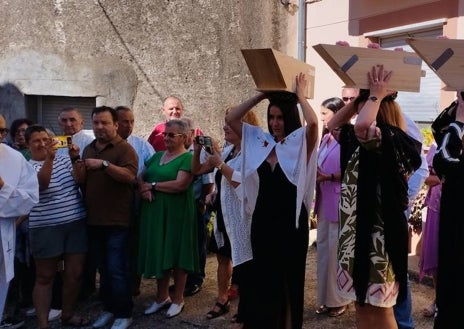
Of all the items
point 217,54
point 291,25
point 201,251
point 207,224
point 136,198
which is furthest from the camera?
point 291,25

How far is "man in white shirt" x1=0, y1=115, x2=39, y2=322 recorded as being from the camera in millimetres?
4031

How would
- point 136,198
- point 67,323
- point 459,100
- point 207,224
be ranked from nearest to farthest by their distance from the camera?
1. point 459,100
2. point 67,323
3. point 136,198
4. point 207,224

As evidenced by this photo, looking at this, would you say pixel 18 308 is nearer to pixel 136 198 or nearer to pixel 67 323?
pixel 67 323

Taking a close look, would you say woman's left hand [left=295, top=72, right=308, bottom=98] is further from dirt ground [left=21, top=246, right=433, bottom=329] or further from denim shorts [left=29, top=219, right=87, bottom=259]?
denim shorts [left=29, top=219, right=87, bottom=259]

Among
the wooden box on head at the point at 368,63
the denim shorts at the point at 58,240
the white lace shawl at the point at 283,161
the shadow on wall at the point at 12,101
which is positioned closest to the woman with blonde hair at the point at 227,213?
the white lace shawl at the point at 283,161

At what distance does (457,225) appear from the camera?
293cm

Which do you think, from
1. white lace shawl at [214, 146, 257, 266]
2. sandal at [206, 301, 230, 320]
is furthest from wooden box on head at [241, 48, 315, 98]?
sandal at [206, 301, 230, 320]

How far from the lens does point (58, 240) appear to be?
434 cm

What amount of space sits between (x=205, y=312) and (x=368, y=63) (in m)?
2.86

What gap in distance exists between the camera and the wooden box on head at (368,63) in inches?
113

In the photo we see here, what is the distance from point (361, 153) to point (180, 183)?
2.02 meters

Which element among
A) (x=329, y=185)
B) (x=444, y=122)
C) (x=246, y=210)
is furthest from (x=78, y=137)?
(x=444, y=122)

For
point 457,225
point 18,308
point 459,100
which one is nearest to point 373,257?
point 457,225

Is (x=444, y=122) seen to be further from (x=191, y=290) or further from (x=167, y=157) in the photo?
(x=191, y=290)
